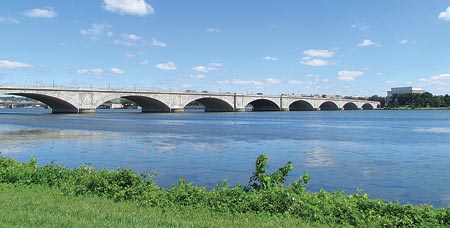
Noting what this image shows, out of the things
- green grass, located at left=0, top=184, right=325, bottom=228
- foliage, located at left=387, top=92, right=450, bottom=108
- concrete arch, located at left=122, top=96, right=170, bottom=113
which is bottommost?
green grass, located at left=0, top=184, right=325, bottom=228

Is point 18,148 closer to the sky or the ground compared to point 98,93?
closer to the ground

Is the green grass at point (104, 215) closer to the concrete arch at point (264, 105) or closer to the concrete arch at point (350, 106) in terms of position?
the concrete arch at point (264, 105)

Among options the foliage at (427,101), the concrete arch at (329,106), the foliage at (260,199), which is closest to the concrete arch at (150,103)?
the concrete arch at (329,106)

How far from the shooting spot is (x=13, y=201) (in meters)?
9.91

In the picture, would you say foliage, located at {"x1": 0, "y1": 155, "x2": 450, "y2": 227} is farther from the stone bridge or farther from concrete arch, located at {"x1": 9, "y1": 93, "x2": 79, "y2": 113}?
concrete arch, located at {"x1": 9, "y1": 93, "x2": 79, "y2": 113}

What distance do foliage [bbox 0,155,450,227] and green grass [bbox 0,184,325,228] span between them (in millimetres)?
397

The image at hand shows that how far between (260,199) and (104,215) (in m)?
3.50

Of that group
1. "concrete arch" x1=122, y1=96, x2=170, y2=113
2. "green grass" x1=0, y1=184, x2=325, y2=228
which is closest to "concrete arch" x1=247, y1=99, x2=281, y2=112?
"concrete arch" x1=122, y1=96, x2=170, y2=113

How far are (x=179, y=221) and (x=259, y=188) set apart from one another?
3.34 meters

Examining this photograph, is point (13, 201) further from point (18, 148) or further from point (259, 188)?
point (18, 148)

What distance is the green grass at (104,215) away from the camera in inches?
320

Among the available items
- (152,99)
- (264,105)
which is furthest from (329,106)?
(152,99)

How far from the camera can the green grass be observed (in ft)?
26.7

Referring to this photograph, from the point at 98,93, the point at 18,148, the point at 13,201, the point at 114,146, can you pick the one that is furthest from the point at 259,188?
the point at 98,93
